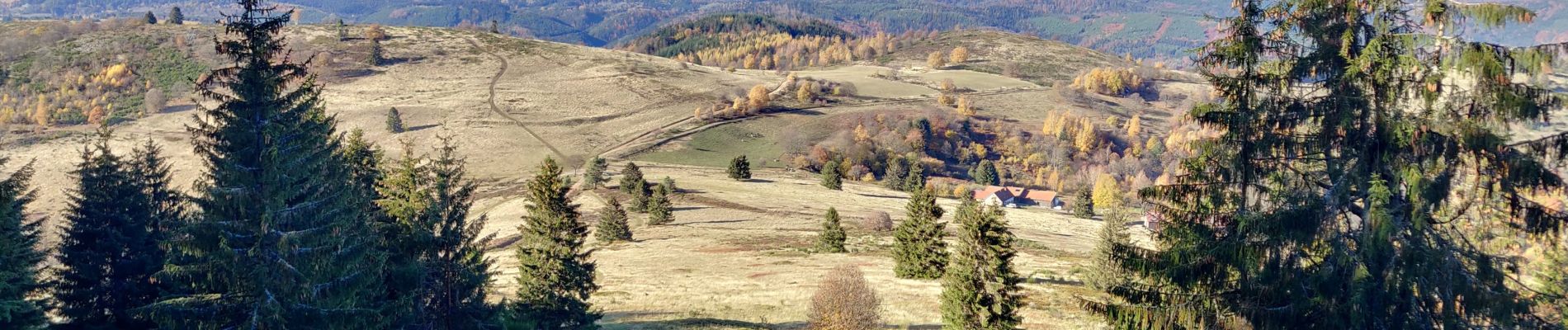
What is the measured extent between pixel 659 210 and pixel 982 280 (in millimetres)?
52450

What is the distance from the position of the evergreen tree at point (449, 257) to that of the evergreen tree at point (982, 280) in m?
15.3

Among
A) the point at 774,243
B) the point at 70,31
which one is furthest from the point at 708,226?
the point at 70,31

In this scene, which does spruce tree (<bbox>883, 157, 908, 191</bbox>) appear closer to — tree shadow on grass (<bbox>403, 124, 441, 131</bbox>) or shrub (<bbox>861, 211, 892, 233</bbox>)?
shrub (<bbox>861, 211, 892, 233</bbox>)

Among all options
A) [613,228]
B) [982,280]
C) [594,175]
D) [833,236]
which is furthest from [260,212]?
[594,175]

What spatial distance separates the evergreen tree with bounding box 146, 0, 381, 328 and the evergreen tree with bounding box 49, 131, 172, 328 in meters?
9.66

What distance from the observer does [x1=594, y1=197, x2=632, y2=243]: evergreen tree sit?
67188 mm

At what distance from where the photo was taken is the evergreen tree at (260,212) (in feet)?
65.6

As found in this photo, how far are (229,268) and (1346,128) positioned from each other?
23430 millimetres

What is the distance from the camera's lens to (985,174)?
142875mm

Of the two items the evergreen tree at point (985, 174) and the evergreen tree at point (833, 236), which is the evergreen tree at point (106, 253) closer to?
the evergreen tree at point (833, 236)

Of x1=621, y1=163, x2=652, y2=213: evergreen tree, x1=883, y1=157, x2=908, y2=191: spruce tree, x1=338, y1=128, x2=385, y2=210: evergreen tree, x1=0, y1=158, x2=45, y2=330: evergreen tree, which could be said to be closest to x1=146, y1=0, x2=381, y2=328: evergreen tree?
x1=0, y1=158, x2=45, y2=330: evergreen tree

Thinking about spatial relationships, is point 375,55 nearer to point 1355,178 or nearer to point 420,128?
point 420,128

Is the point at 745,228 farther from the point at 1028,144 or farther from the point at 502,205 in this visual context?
the point at 1028,144

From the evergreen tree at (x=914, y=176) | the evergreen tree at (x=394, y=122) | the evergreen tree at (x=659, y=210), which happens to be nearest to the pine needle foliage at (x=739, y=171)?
the evergreen tree at (x=914, y=176)
